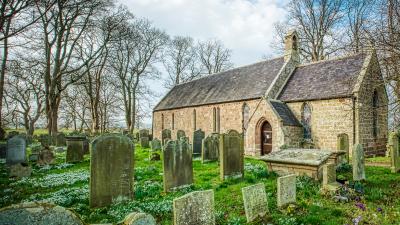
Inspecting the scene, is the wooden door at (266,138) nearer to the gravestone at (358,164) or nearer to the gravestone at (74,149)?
the gravestone at (358,164)

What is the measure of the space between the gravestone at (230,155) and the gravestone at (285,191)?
3.33 meters

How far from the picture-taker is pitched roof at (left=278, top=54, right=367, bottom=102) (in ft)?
55.1

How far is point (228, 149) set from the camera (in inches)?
392

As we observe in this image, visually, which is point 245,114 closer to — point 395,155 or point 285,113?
point 285,113

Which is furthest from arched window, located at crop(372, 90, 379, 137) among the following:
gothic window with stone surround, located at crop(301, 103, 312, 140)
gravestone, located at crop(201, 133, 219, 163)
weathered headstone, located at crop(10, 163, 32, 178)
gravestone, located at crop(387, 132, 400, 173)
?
weathered headstone, located at crop(10, 163, 32, 178)

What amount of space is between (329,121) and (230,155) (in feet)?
31.8

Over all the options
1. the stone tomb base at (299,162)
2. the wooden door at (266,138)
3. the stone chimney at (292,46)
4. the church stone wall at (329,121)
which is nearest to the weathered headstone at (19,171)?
the stone tomb base at (299,162)

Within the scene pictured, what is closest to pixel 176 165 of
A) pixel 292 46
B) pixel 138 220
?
pixel 138 220

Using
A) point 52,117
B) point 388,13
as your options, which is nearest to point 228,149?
point 388,13

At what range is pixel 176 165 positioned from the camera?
8.47 m

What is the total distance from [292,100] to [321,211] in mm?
13421

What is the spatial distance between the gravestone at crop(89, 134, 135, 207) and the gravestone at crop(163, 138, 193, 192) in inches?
48.7

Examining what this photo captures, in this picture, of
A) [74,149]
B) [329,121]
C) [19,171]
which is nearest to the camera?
[19,171]

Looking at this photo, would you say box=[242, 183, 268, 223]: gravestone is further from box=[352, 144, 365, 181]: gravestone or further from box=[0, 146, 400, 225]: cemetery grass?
box=[352, 144, 365, 181]: gravestone
